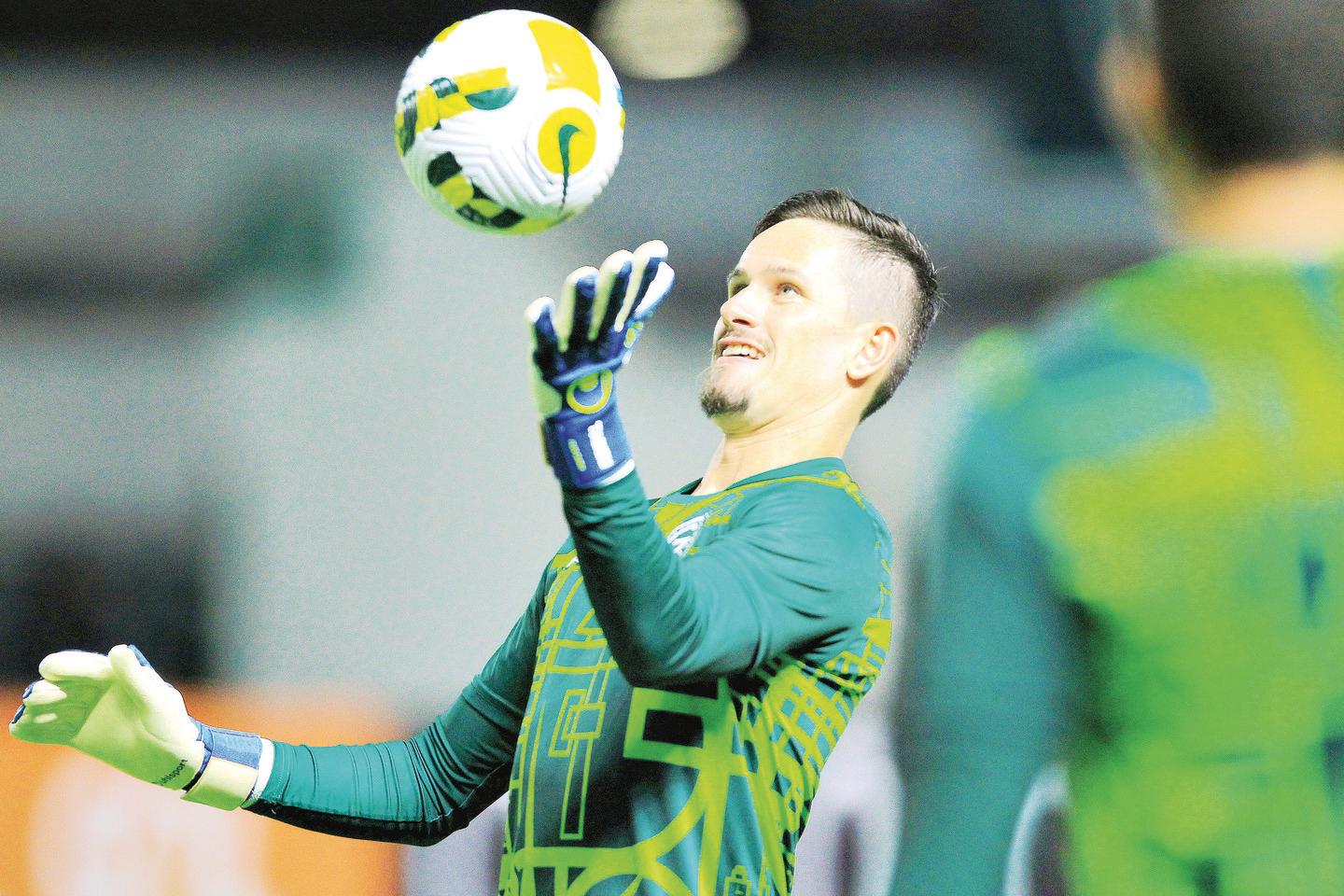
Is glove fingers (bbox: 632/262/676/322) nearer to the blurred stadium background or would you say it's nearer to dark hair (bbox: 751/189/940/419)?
dark hair (bbox: 751/189/940/419)

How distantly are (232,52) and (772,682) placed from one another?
187 inches

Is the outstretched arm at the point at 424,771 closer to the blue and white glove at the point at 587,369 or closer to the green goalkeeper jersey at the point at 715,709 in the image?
the green goalkeeper jersey at the point at 715,709

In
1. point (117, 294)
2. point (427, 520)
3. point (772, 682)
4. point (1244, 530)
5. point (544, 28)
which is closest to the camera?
point (1244, 530)

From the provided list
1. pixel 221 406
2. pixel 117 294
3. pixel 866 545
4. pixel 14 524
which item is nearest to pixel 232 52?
pixel 117 294

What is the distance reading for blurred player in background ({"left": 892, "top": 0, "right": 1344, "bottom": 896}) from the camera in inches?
40.1

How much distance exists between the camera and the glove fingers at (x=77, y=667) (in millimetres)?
2512

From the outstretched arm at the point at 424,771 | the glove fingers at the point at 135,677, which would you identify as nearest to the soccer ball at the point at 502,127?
the outstretched arm at the point at 424,771

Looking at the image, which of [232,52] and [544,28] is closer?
[544,28]

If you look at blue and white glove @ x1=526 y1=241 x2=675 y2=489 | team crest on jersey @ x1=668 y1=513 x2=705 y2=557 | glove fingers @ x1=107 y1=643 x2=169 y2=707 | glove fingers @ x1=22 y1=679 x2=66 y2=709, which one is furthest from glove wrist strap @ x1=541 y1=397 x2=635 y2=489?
glove fingers @ x1=22 y1=679 x2=66 y2=709

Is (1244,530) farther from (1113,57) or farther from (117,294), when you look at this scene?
(117,294)

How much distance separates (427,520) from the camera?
5551 millimetres

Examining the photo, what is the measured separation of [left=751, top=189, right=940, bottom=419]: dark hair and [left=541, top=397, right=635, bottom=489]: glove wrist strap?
1.05 metres

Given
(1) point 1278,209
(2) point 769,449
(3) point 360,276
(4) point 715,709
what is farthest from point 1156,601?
(3) point 360,276

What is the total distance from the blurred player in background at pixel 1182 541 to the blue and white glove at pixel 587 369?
0.86 metres
